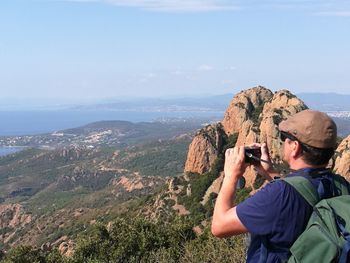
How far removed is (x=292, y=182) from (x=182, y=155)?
445 feet

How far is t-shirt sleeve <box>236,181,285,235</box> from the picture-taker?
349 centimetres

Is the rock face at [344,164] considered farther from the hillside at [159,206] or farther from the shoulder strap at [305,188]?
the shoulder strap at [305,188]

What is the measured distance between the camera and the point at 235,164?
13.3 ft

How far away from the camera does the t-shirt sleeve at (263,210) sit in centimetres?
349

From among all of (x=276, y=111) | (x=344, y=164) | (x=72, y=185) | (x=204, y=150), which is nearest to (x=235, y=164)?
(x=344, y=164)

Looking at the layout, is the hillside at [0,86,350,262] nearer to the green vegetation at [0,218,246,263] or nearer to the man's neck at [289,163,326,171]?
the green vegetation at [0,218,246,263]

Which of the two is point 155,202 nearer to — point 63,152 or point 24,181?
point 24,181

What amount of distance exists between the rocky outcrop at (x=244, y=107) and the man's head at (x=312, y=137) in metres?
44.9

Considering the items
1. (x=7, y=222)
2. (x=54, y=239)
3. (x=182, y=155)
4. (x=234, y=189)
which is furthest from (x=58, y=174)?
(x=234, y=189)

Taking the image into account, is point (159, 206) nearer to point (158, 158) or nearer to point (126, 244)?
point (126, 244)

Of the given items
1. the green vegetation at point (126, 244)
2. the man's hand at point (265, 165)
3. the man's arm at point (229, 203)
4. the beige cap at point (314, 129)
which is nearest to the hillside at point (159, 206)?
the green vegetation at point (126, 244)

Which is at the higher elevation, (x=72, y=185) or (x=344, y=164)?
(x=344, y=164)

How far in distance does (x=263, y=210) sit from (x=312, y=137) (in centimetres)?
67

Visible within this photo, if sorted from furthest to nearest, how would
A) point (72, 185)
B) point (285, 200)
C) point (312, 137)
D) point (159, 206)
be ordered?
1. point (72, 185)
2. point (159, 206)
3. point (312, 137)
4. point (285, 200)
